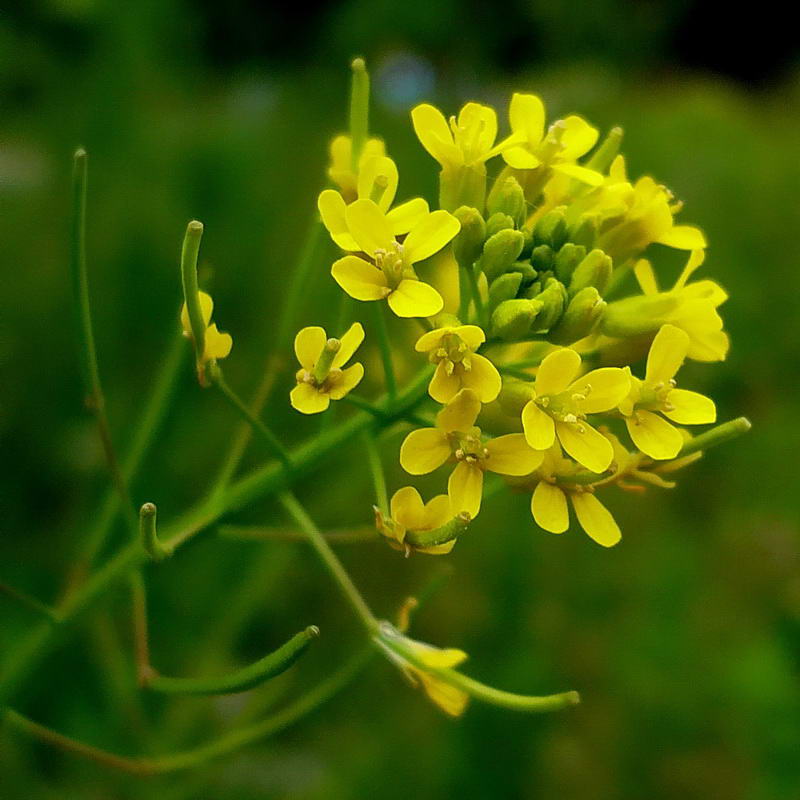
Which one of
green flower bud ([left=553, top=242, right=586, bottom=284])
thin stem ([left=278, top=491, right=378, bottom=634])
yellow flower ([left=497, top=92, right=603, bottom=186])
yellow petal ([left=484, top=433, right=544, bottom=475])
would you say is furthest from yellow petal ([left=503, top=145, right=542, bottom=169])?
thin stem ([left=278, top=491, right=378, bottom=634])

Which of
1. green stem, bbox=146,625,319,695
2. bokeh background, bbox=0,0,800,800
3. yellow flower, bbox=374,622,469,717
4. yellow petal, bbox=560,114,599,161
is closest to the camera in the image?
green stem, bbox=146,625,319,695

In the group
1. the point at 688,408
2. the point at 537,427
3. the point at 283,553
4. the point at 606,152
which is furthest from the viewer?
the point at 283,553

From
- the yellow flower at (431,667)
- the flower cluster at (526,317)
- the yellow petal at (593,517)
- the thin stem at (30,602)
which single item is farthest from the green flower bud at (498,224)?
the thin stem at (30,602)

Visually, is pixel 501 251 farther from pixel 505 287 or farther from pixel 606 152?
pixel 606 152

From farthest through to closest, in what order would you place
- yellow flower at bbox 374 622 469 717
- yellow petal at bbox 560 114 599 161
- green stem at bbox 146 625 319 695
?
yellow petal at bbox 560 114 599 161 < yellow flower at bbox 374 622 469 717 < green stem at bbox 146 625 319 695

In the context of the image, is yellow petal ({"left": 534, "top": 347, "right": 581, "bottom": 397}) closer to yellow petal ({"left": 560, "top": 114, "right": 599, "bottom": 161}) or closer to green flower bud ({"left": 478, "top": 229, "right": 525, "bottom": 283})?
green flower bud ({"left": 478, "top": 229, "right": 525, "bottom": 283})

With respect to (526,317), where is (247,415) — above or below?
below

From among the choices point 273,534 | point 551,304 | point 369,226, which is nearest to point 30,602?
point 273,534
